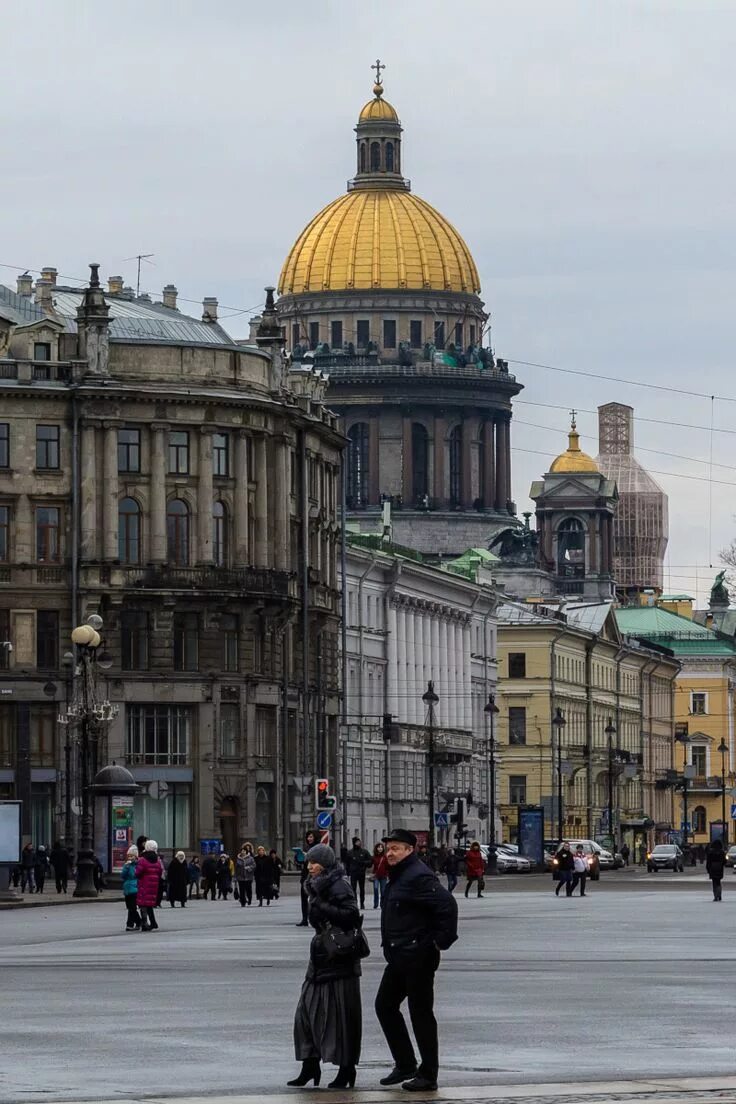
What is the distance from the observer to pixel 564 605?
7397 inches

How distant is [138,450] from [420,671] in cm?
3673

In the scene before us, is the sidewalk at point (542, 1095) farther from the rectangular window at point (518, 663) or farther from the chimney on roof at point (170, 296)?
the rectangular window at point (518, 663)

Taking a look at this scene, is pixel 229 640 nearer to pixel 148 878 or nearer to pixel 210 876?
pixel 210 876

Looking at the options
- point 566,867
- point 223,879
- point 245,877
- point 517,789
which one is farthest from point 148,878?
point 517,789

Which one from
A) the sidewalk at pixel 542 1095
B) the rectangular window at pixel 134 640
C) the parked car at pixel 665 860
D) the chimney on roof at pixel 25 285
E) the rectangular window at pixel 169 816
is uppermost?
the chimney on roof at pixel 25 285

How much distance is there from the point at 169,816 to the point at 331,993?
273 ft

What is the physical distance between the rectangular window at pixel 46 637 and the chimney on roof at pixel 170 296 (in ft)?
75.1

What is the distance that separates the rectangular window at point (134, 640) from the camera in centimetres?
10425

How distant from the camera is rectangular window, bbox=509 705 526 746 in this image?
540 feet

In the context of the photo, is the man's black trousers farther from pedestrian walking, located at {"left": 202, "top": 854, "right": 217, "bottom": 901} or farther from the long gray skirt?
pedestrian walking, located at {"left": 202, "top": 854, "right": 217, "bottom": 901}

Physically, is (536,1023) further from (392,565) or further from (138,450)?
(392,565)

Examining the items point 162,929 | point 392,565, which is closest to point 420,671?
point 392,565

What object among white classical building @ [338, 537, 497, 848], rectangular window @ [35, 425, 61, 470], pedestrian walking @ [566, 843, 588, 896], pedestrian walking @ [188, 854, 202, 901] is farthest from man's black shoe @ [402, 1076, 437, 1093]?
white classical building @ [338, 537, 497, 848]

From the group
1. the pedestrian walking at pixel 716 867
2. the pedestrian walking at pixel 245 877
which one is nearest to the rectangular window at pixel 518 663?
the pedestrian walking at pixel 716 867
